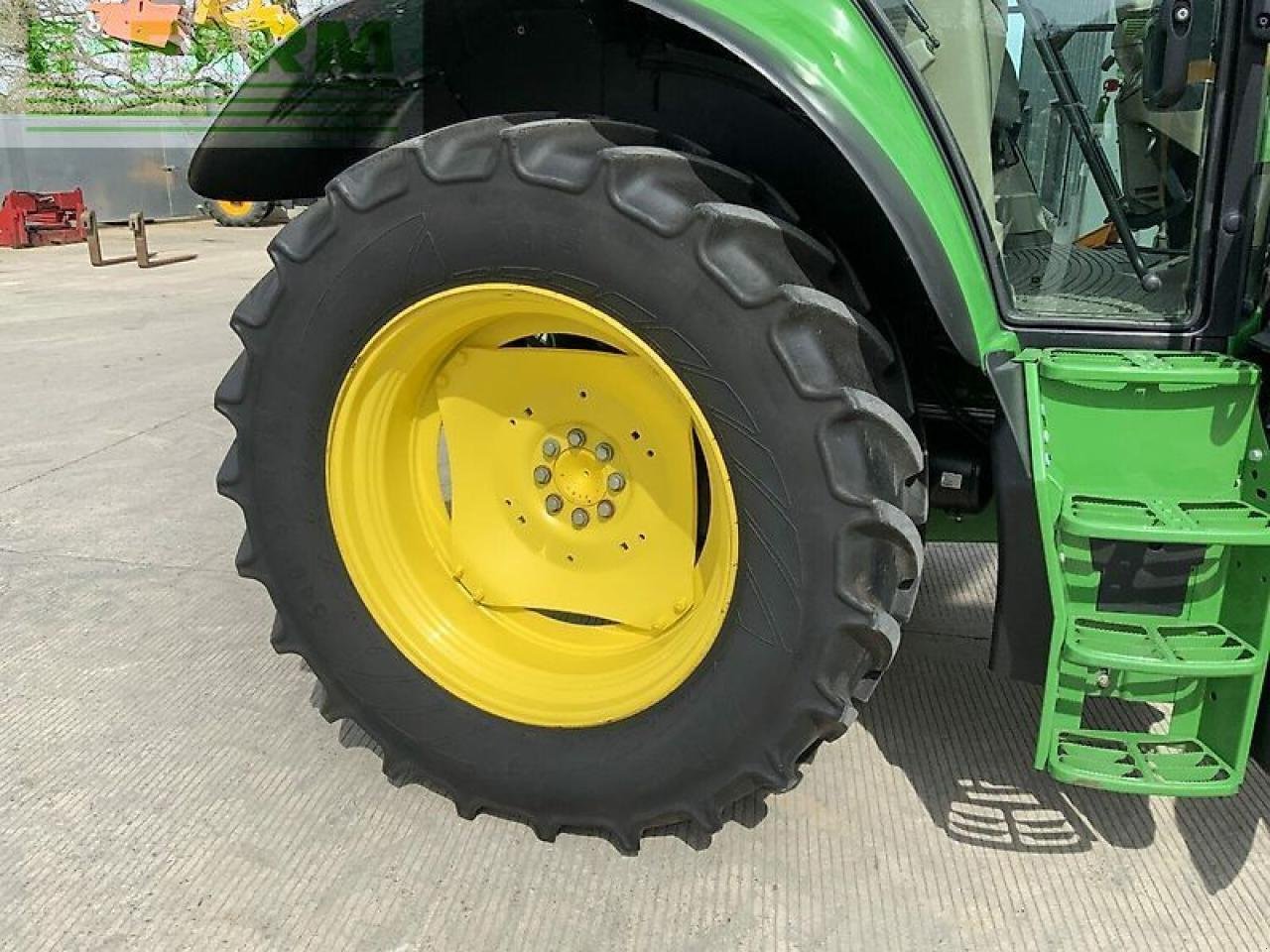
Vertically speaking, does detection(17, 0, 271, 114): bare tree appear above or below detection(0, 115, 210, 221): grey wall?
above

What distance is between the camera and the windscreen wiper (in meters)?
1.84

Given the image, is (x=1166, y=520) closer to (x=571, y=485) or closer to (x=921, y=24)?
(x=921, y=24)

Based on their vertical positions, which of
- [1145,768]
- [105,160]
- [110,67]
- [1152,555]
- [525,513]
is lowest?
[105,160]

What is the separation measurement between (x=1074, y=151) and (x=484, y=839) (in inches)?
63.6

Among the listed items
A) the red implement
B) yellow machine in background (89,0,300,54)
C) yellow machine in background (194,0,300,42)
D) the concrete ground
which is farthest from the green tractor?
yellow machine in background (89,0,300,54)

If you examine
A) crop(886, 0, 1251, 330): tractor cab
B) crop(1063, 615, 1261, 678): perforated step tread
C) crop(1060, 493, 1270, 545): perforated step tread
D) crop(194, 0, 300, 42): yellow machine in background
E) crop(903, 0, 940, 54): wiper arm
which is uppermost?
crop(194, 0, 300, 42): yellow machine in background

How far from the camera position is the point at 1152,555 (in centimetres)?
166

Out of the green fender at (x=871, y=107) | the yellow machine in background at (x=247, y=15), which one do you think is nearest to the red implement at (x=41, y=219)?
the yellow machine in background at (x=247, y=15)

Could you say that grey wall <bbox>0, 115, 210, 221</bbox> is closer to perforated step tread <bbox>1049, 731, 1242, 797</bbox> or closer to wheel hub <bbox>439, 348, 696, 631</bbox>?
wheel hub <bbox>439, 348, 696, 631</bbox>

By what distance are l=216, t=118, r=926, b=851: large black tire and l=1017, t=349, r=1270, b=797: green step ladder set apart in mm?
232

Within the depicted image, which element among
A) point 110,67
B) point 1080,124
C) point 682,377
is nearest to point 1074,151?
point 1080,124

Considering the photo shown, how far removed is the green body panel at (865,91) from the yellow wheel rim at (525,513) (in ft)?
1.74

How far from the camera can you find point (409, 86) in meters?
2.39

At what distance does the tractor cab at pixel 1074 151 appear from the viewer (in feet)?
5.76
